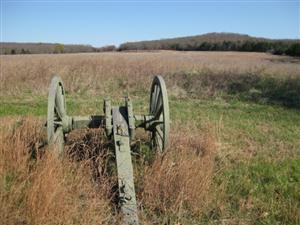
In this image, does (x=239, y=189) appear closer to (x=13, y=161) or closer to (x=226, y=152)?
(x=226, y=152)

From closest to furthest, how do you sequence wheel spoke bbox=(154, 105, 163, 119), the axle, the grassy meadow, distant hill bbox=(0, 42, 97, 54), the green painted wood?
the grassy meadow < the green painted wood < the axle < wheel spoke bbox=(154, 105, 163, 119) < distant hill bbox=(0, 42, 97, 54)

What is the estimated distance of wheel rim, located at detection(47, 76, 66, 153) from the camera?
4.36 m

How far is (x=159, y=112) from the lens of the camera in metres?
5.26

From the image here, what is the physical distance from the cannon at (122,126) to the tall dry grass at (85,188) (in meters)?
0.15

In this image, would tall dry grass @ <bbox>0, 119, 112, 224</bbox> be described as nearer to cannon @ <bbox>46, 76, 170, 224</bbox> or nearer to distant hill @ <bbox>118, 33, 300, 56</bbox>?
cannon @ <bbox>46, 76, 170, 224</bbox>

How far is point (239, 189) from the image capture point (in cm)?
459

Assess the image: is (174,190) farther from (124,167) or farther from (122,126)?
(122,126)

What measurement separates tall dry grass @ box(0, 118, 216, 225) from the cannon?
5.8 inches

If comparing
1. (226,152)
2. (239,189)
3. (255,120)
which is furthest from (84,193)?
(255,120)

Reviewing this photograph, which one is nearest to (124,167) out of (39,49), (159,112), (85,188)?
(85,188)

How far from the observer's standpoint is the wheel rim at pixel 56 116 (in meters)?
4.36

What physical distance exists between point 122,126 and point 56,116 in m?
1.08

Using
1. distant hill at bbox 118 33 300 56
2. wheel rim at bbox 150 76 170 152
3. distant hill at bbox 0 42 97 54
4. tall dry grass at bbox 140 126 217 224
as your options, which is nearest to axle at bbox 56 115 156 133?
wheel rim at bbox 150 76 170 152

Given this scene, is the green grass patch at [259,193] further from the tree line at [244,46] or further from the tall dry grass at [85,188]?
the tree line at [244,46]
